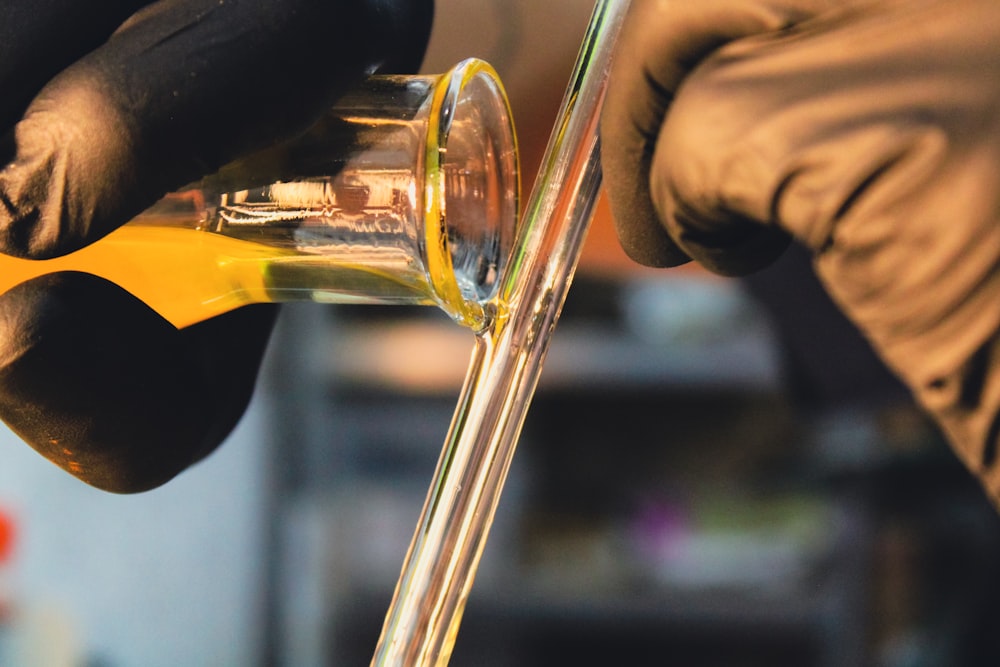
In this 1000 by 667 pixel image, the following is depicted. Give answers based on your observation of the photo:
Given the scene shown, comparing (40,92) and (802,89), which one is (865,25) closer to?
(802,89)

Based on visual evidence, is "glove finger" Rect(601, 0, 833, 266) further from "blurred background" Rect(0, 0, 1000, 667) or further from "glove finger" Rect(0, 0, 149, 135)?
"blurred background" Rect(0, 0, 1000, 667)

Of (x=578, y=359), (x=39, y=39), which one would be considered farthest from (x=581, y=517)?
(x=39, y=39)

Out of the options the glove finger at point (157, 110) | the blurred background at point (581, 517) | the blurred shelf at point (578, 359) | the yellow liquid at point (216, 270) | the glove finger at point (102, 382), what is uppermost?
the glove finger at point (157, 110)

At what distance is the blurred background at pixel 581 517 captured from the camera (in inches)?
31.2

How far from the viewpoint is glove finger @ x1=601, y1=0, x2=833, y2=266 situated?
23cm

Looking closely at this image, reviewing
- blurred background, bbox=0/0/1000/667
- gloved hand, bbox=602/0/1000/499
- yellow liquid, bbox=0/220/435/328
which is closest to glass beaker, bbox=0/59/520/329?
yellow liquid, bbox=0/220/435/328

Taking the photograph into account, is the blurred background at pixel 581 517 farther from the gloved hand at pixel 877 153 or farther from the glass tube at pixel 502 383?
the gloved hand at pixel 877 153

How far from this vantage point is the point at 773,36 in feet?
0.75

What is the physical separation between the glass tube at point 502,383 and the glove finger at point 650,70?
0.09 feet

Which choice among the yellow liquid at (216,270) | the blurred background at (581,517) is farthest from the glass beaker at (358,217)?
the blurred background at (581,517)

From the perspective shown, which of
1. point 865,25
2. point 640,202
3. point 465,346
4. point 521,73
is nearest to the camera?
point 865,25

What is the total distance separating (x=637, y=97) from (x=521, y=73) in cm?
33

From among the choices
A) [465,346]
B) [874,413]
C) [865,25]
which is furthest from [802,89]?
[874,413]

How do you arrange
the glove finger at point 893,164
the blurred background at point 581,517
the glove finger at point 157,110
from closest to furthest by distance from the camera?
the glove finger at point 893,164 < the glove finger at point 157,110 < the blurred background at point 581,517
